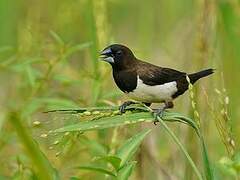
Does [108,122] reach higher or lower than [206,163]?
higher

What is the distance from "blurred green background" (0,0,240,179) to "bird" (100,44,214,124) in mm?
96

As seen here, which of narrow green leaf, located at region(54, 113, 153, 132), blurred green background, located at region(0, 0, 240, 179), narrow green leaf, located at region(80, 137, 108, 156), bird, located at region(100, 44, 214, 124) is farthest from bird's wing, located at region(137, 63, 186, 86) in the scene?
narrow green leaf, located at region(54, 113, 153, 132)

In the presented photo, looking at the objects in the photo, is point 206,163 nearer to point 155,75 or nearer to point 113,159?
point 113,159

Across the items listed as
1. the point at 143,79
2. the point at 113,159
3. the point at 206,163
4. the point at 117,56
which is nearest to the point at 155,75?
the point at 143,79

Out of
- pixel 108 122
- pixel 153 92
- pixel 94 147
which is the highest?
pixel 108 122

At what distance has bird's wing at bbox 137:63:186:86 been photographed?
3.26 metres

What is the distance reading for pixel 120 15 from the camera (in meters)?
6.25

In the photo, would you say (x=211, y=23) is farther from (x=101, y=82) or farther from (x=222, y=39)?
(x=101, y=82)

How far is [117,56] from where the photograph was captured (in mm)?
3432

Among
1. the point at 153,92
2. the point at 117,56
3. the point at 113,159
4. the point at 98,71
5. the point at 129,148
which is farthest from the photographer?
the point at 98,71

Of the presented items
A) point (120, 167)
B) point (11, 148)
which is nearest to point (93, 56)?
point (11, 148)

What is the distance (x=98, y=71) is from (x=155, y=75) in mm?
373

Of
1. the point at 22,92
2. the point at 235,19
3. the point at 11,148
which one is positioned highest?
the point at 235,19

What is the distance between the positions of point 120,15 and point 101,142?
2.66 meters
